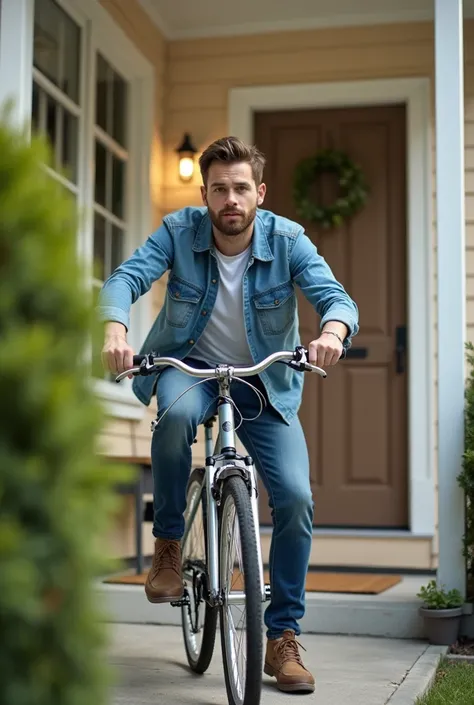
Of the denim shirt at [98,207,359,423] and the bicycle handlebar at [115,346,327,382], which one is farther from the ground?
the denim shirt at [98,207,359,423]

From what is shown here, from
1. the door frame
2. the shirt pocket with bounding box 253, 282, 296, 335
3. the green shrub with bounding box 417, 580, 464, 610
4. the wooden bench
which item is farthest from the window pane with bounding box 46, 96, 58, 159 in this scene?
the green shrub with bounding box 417, 580, 464, 610

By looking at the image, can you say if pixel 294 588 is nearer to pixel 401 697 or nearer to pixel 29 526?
pixel 401 697

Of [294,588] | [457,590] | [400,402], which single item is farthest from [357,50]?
[294,588]

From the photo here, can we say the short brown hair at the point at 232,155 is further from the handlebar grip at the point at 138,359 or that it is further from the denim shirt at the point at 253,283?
the handlebar grip at the point at 138,359

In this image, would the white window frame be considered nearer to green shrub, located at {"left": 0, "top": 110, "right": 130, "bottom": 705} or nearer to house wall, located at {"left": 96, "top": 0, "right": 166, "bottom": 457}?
house wall, located at {"left": 96, "top": 0, "right": 166, "bottom": 457}

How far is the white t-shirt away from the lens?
127 inches

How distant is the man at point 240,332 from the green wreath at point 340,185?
2.89m

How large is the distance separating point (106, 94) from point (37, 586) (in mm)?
5214

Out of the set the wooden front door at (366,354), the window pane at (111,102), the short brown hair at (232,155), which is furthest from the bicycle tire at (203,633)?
the window pane at (111,102)

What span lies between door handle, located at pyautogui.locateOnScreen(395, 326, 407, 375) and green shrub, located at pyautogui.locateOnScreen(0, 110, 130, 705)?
16.2ft

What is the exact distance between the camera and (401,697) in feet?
9.81

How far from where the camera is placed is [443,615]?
12.8 ft

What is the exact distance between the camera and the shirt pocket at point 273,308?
318 cm

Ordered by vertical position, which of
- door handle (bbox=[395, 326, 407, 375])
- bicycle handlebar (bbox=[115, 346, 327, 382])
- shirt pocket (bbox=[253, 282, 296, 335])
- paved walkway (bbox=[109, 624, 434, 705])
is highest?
door handle (bbox=[395, 326, 407, 375])
